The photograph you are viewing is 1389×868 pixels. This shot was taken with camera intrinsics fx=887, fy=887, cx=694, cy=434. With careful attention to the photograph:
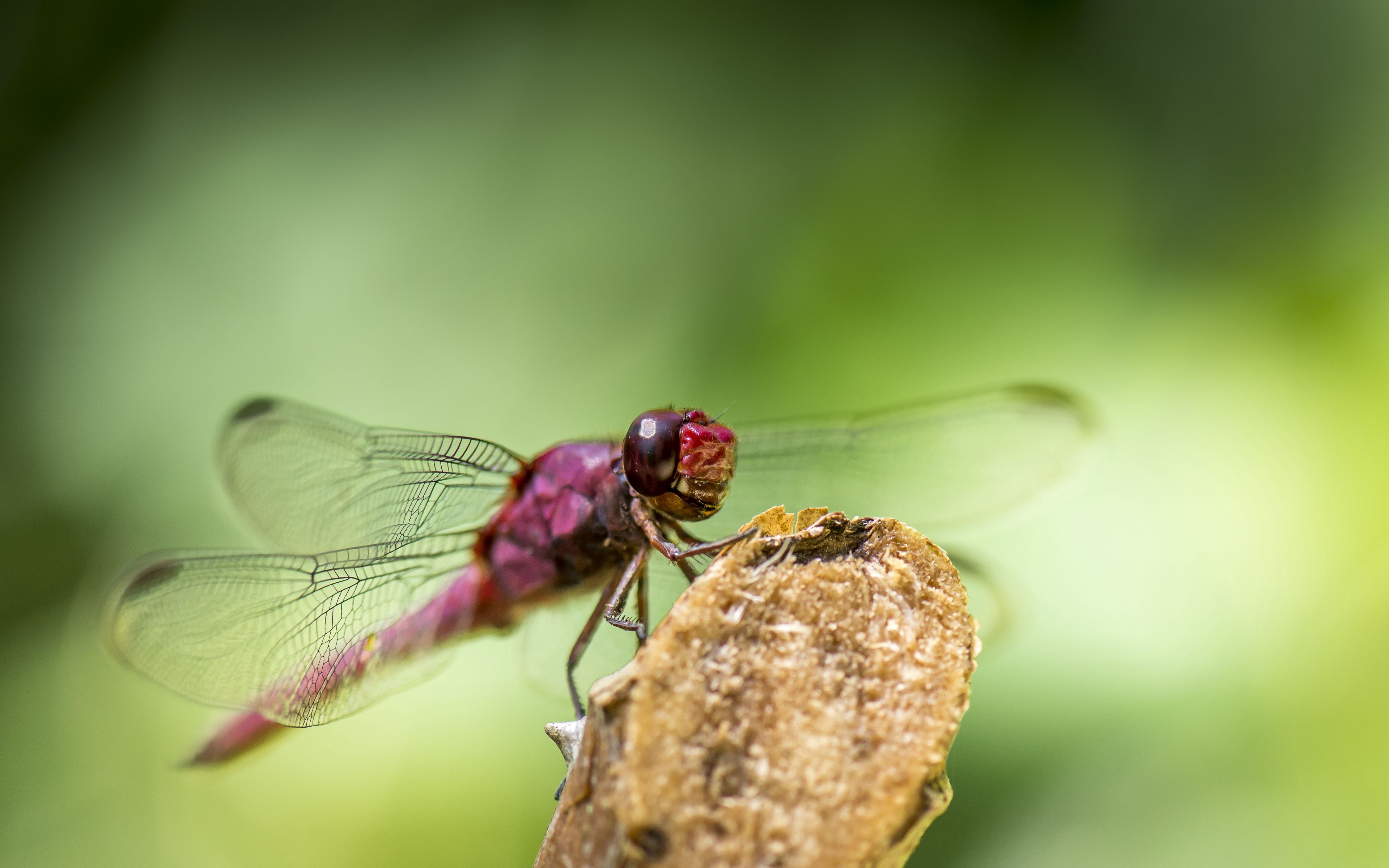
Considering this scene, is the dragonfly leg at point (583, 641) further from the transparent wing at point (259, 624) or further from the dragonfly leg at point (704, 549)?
the transparent wing at point (259, 624)

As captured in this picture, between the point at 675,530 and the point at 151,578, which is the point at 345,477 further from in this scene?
the point at 675,530

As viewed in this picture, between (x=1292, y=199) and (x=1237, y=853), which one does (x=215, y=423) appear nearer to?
(x=1237, y=853)

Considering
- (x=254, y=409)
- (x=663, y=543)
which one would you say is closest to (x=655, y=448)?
(x=663, y=543)

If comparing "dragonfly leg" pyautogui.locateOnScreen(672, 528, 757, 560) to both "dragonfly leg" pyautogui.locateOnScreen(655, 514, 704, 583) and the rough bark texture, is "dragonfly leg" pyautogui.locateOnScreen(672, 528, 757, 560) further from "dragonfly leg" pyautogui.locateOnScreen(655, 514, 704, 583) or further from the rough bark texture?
the rough bark texture

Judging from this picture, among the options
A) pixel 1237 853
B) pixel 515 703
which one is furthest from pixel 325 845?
pixel 1237 853

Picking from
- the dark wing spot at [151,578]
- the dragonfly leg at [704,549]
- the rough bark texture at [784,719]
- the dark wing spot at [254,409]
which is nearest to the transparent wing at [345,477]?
the dark wing spot at [254,409]

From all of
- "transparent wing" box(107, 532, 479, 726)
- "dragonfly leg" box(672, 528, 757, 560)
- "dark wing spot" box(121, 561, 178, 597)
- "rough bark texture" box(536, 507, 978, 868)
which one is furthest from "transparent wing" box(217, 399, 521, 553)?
"rough bark texture" box(536, 507, 978, 868)

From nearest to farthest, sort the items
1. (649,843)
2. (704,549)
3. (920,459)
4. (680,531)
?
(649,843) → (704,549) → (680,531) → (920,459)
